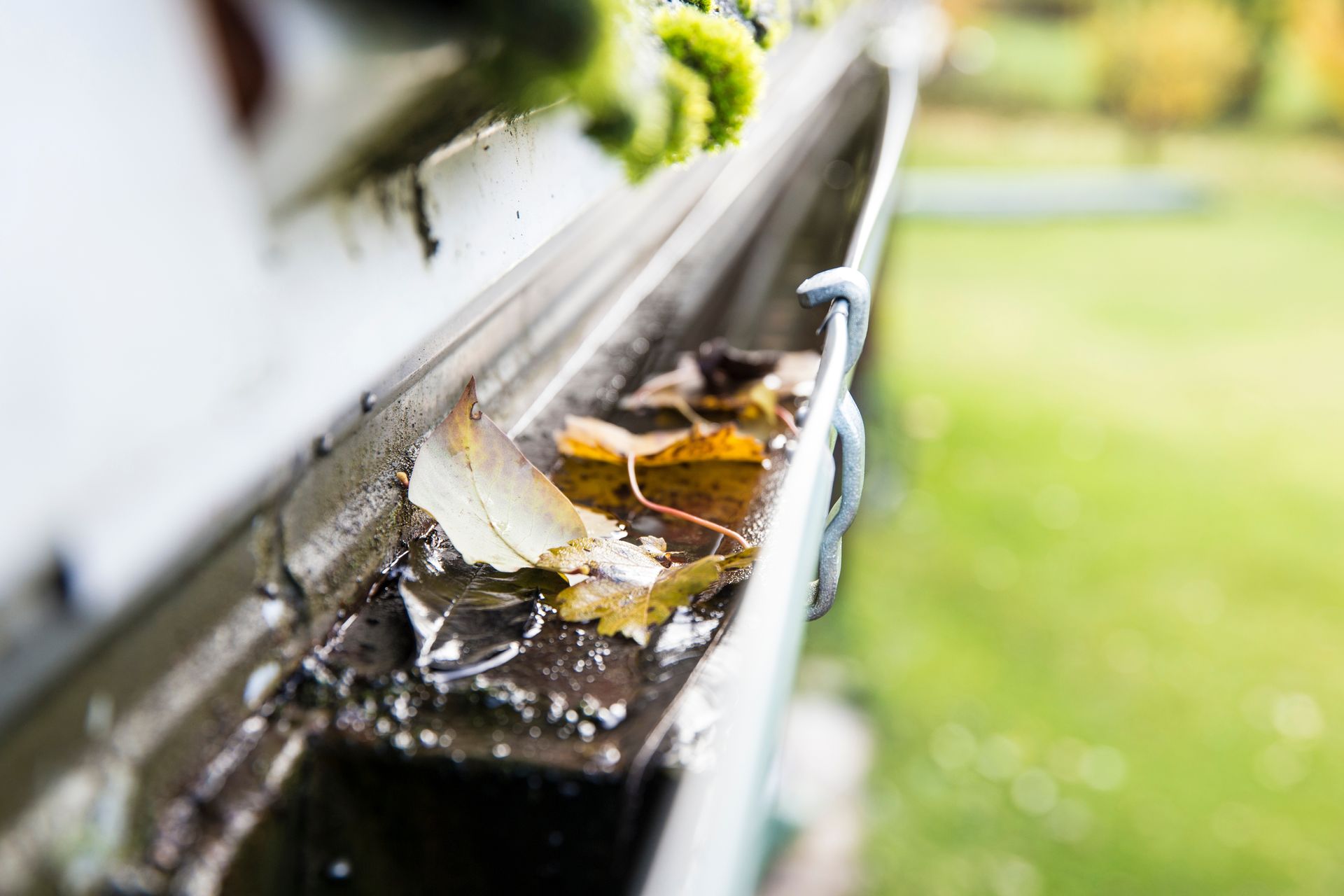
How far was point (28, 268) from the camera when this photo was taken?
0.98 feet

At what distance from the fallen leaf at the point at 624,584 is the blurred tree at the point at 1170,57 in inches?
593

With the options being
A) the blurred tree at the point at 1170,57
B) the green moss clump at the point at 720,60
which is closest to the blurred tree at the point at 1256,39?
the blurred tree at the point at 1170,57

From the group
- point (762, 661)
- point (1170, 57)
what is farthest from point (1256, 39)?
point (762, 661)

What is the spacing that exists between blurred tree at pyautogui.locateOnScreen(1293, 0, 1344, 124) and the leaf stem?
49.8 ft

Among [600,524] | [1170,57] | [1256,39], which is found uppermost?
[600,524]

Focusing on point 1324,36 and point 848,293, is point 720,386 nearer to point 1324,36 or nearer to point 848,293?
point 848,293

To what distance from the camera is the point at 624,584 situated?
594 mm

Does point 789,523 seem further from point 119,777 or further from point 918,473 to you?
point 918,473

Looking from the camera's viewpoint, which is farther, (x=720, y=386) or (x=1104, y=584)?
(x=1104, y=584)

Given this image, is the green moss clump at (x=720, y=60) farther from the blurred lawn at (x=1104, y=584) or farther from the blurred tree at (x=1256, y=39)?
the blurred tree at (x=1256, y=39)

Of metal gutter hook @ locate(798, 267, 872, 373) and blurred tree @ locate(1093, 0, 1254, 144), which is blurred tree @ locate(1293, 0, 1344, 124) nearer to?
blurred tree @ locate(1093, 0, 1254, 144)

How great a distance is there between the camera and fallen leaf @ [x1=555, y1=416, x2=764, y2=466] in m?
0.76

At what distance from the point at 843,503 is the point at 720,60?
32 centimetres

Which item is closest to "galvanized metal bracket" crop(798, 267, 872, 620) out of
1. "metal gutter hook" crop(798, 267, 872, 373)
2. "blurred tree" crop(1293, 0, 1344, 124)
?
"metal gutter hook" crop(798, 267, 872, 373)
